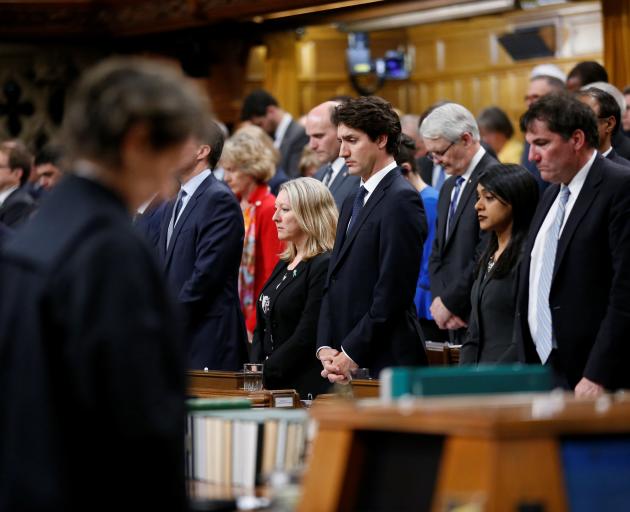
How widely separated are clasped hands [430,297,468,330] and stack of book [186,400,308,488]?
9.08 feet

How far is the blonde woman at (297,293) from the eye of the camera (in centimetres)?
504

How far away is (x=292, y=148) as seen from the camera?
8195mm

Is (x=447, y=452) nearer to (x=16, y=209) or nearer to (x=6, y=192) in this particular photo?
(x=16, y=209)

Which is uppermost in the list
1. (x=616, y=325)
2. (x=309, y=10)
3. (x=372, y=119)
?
(x=309, y=10)

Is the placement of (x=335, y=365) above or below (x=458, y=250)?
below

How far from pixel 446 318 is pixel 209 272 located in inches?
41.0

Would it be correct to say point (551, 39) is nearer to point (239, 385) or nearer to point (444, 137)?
point (444, 137)

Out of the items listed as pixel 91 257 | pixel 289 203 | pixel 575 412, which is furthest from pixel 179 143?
pixel 289 203

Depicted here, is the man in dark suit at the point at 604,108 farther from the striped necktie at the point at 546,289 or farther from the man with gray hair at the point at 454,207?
the striped necktie at the point at 546,289

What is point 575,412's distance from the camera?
2166mm

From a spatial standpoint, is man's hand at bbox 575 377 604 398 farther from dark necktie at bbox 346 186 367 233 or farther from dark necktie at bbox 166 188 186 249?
dark necktie at bbox 166 188 186 249

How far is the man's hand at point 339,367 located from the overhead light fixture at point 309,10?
4.62 metres

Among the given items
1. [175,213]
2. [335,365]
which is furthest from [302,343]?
[175,213]

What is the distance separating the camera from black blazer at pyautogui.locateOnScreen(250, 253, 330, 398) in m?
5.03
